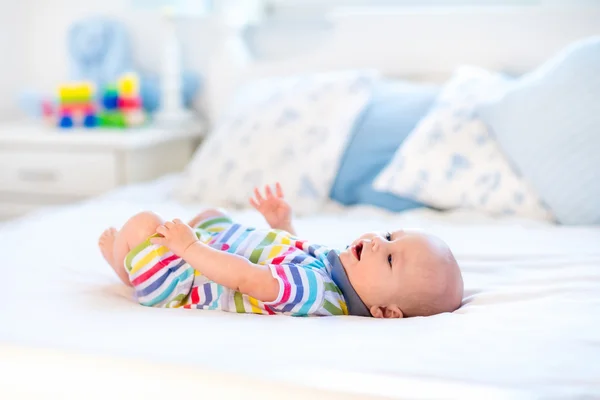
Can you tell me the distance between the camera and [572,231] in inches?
60.9

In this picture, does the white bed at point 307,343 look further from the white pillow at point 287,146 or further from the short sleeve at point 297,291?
the white pillow at point 287,146

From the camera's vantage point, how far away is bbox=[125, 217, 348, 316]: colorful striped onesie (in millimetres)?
1070

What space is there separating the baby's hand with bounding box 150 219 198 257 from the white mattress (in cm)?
10

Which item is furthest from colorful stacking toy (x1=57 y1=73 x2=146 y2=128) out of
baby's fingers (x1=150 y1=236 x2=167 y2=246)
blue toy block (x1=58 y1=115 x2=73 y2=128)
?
baby's fingers (x1=150 y1=236 x2=167 y2=246)

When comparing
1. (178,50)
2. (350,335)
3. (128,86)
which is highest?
(178,50)

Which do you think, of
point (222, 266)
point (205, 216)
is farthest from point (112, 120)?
point (222, 266)

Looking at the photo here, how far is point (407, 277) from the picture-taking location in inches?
42.5

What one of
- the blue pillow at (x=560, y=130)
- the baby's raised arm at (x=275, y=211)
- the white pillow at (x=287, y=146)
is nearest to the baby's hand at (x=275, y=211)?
the baby's raised arm at (x=275, y=211)

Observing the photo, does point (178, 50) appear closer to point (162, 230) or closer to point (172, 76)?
point (172, 76)

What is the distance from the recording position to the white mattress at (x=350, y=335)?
0.80 meters

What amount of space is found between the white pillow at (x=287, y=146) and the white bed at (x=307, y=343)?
2.00 ft

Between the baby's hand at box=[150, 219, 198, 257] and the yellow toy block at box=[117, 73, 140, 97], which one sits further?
the yellow toy block at box=[117, 73, 140, 97]

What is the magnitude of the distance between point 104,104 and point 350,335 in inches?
74.7

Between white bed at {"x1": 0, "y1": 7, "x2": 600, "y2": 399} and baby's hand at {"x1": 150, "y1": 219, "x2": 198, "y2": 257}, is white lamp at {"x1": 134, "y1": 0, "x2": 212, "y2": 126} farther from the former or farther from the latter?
baby's hand at {"x1": 150, "y1": 219, "x2": 198, "y2": 257}
